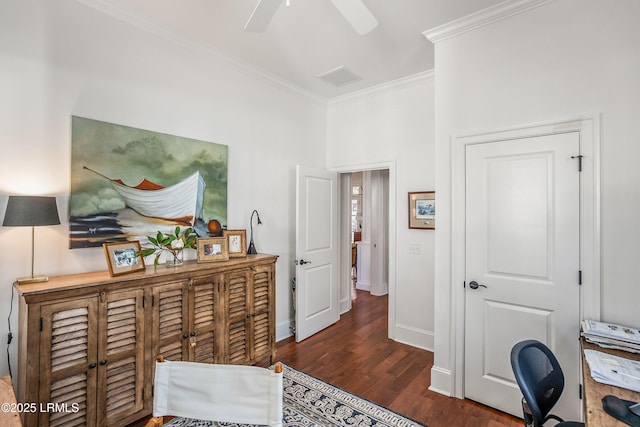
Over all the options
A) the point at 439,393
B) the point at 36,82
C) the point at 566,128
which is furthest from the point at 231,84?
the point at 439,393

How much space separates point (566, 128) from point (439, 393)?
2288 millimetres

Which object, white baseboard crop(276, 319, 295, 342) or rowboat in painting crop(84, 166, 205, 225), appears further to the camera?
white baseboard crop(276, 319, 295, 342)

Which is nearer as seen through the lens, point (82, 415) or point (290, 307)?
point (82, 415)

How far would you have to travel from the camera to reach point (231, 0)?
89.0 inches

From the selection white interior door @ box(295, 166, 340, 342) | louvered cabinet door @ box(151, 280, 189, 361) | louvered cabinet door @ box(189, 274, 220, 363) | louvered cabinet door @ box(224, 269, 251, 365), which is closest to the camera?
louvered cabinet door @ box(151, 280, 189, 361)

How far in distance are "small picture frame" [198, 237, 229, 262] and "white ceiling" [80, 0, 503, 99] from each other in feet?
6.08

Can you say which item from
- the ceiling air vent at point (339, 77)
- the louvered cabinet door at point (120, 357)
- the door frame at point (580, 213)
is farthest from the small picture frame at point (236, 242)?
the ceiling air vent at point (339, 77)

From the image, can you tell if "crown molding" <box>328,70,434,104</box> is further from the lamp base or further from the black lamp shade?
the lamp base

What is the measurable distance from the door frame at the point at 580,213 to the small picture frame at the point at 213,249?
202 centimetres

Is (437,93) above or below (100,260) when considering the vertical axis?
above

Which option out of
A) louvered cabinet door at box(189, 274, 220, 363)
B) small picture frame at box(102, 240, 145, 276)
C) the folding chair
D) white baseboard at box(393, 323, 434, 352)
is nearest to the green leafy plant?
small picture frame at box(102, 240, 145, 276)

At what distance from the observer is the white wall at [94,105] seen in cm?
196

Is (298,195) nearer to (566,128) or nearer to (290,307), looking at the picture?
(290,307)

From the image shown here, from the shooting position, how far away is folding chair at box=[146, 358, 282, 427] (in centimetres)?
120
